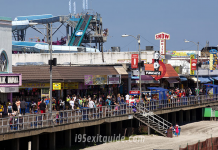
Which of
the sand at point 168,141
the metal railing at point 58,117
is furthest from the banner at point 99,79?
the sand at point 168,141

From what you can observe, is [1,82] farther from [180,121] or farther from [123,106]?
[180,121]

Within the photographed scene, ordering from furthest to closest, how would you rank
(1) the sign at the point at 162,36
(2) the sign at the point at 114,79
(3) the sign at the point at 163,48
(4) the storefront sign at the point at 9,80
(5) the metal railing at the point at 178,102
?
(1) the sign at the point at 162,36, (3) the sign at the point at 163,48, (2) the sign at the point at 114,79, (5) the metal railing at the point at 178,102, (4) the storefront sign at the point at 9,80

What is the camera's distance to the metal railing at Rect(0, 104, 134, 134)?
2588 centimetres

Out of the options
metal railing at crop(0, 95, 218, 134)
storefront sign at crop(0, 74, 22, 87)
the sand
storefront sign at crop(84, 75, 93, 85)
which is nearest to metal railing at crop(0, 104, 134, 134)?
metal railing at crop(0, 95, 218, 134)

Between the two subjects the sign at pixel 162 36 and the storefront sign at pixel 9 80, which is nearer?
the storefront sign at pixel 9 80

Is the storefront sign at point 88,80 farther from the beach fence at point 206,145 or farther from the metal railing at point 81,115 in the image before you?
the beach fence at point 206,145

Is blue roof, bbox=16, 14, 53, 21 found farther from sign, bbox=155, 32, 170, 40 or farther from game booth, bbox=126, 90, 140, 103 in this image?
game booth, bbox=126, 90, 140, 103

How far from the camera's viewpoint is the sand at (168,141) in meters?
33.5

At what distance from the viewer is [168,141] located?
3622 cm

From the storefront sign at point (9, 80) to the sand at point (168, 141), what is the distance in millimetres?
7692

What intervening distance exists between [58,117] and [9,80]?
4.84 m

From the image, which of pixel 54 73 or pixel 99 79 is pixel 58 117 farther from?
pixel 99 79

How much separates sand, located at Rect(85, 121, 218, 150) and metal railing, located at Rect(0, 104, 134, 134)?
8.44 feet

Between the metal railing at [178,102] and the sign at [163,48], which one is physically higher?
the sign at [163,48]
